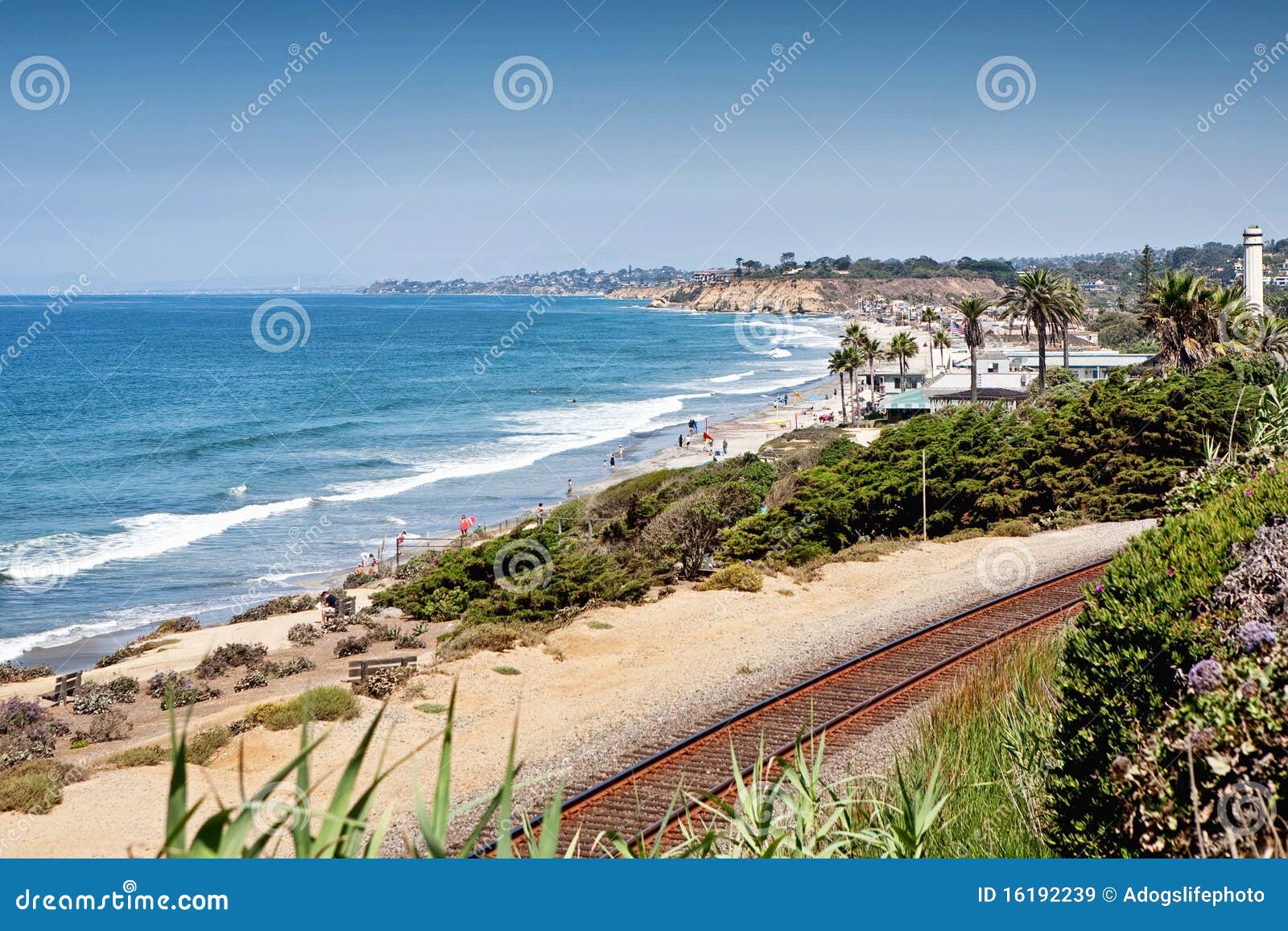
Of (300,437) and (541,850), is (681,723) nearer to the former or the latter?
(541,850)

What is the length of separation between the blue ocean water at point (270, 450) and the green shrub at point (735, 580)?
1742 centimetres

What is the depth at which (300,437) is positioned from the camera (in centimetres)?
6844

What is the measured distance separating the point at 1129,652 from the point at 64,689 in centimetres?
2088

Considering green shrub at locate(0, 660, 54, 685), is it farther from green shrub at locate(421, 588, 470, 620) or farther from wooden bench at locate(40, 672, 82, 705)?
green shrub at locate(421, 588, 470, 620)

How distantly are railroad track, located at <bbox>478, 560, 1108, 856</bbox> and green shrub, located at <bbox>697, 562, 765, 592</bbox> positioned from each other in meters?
5.84

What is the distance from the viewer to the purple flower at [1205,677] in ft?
16.7

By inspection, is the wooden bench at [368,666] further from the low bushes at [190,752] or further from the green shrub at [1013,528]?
the green shrub at [1013,528]

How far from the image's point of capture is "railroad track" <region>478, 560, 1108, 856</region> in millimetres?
10391

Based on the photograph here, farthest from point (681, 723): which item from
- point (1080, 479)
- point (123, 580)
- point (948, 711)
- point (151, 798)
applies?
point (123, 580)

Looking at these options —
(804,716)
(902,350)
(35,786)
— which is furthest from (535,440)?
(804,716)

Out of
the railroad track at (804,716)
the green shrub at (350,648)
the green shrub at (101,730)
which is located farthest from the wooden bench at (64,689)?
the railroad track at (804,716)

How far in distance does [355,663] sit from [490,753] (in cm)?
538

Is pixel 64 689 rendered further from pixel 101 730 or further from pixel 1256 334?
pixel 1256 334
